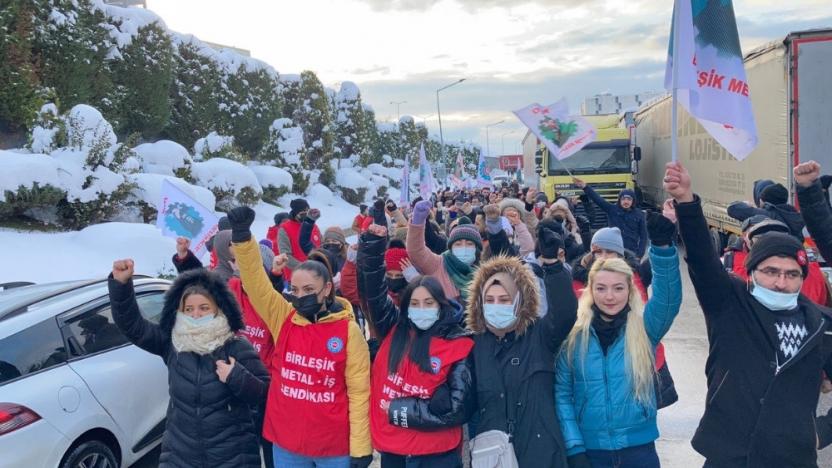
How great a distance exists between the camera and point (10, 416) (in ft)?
11.5

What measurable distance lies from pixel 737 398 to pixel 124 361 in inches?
151

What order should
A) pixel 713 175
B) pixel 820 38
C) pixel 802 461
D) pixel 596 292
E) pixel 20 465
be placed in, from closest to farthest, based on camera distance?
pixel 802 461 → pixel 596 292 → pixel 20 465 → pixel 820 38 → pixel 713 175

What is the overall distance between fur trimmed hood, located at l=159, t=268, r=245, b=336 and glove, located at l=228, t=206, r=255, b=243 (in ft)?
0.82

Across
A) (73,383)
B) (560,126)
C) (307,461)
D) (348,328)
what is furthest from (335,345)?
(560,126)

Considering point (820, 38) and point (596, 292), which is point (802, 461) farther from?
point (820, 38)

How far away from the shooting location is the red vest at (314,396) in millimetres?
3326

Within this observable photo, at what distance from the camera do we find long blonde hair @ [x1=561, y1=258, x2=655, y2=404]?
9.66 ft

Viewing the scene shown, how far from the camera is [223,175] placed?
1991 cm

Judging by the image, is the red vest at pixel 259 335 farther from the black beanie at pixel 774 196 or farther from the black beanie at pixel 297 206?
the black beanie at pixel 774 196

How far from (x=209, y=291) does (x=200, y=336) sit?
0.84 feet

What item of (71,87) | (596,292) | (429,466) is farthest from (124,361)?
(71,87)

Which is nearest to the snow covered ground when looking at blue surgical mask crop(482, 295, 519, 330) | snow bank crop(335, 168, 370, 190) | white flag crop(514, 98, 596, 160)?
white flag crop(514, 98, 596, 160)

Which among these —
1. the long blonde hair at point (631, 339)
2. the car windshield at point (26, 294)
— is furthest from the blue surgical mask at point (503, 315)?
the car windshield at point (26, 294)

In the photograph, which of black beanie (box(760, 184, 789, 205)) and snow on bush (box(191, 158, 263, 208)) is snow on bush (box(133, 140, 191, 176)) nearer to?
snow on bush (box(191, 158, 263, 208))
